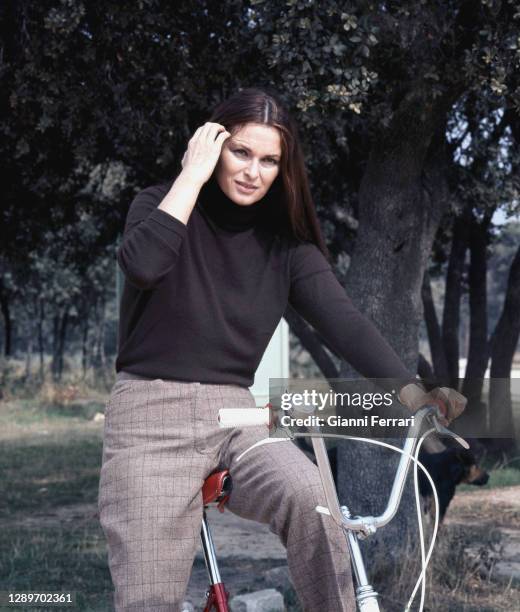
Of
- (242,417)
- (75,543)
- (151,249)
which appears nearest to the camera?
(242,417)

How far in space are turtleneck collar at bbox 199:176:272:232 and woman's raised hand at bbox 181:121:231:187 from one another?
16 cm

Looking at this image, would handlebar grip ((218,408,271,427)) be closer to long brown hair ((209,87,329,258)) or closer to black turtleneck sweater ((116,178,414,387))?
black turtleneck sweater ((116,178,414,387))

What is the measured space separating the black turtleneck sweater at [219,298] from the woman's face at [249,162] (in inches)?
3.3

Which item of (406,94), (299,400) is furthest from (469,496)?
(299,400)

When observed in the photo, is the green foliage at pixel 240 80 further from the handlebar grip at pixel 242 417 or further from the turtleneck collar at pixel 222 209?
the handlebar grip at pixel 242 417

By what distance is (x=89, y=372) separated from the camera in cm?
2648

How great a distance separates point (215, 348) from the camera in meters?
2.56

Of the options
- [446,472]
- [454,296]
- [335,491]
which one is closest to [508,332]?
[454,296]

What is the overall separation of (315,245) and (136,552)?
99cm

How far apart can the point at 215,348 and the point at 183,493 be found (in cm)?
38

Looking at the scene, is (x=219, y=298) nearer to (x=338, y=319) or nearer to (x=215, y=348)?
(x=215, y=348)

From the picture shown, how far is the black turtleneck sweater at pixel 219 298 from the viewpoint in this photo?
2.48 metres

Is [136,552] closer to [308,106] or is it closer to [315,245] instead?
[315,245]

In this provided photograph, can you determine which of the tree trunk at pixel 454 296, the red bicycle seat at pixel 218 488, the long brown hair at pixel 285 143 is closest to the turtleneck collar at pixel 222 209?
the long brown hair at pixel 285 143
